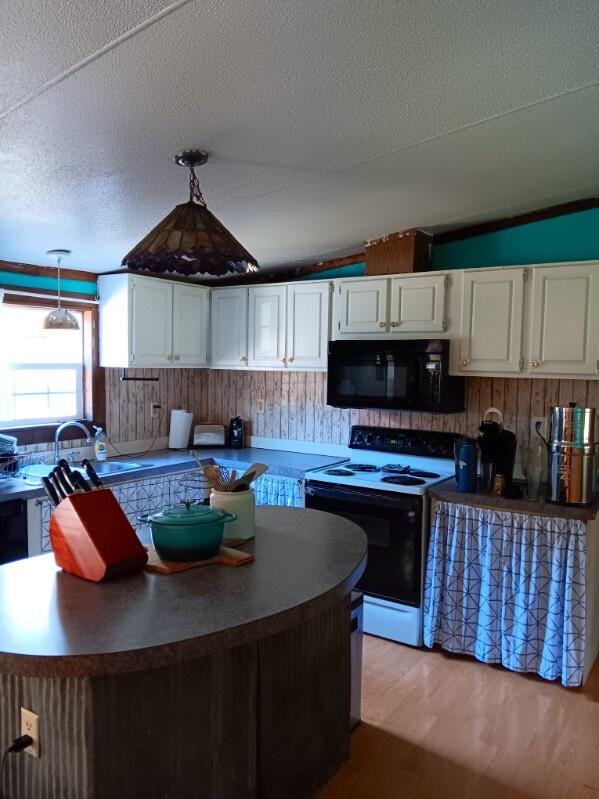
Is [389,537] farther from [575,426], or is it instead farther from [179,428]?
[179,428]

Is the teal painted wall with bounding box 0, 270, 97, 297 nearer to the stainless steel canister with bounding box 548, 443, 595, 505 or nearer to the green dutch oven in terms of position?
the green dutch oven

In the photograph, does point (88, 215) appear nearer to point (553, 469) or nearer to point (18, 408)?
point (18, 408)

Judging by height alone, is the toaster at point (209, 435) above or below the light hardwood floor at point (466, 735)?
above

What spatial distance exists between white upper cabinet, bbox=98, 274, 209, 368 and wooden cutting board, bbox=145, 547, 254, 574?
7.85 ft

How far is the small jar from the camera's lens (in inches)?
80.2

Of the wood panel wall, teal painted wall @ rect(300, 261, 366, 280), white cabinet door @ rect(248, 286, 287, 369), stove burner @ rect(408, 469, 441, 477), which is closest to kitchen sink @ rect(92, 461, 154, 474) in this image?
the wood panel wall

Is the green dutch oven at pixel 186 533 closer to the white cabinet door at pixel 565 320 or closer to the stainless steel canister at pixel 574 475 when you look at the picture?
the stainless steel canister at pixel 574 475

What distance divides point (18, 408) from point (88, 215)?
5.08 ft

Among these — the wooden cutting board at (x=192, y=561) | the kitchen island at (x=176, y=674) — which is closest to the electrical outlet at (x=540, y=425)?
the kitchen island at (x=176, y=674)

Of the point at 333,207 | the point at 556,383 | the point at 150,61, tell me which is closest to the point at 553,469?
the point at 556,383

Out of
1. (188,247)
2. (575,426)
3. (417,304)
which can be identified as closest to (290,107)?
(188,247)

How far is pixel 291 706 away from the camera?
6.08 feet

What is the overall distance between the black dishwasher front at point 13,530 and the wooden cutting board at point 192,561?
1.44 m

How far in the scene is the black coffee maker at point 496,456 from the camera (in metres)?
3.17
